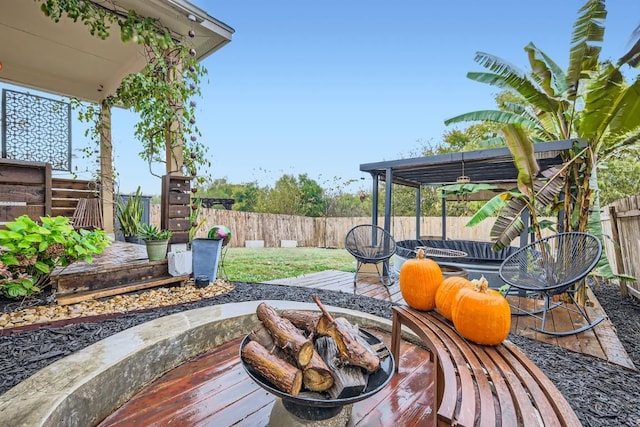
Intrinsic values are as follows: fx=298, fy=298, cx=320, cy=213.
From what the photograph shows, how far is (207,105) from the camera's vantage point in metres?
3.88

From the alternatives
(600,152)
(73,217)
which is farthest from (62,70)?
(600,152)

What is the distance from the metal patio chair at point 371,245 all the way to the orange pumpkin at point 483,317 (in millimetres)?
2967

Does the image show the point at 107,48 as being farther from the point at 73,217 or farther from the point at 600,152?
the point at 600,152

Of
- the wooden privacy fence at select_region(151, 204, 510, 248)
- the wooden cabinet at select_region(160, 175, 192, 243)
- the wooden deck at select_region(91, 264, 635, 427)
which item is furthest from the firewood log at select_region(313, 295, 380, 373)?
the wooden privacy fence at select_region(151, 204, 510, 248)

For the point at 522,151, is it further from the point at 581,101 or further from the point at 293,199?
the point at 293,199

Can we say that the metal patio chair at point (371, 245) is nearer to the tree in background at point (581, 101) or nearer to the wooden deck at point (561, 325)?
the wooden deck at point (561, 325)

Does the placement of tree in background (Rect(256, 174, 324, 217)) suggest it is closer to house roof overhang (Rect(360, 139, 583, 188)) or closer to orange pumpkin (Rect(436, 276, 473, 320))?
house roof overhang (Rect(360, 139, 583, 188))

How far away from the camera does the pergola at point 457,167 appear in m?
3.72

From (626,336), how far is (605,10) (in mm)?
3170

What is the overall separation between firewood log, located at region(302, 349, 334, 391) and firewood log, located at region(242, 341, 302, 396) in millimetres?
24

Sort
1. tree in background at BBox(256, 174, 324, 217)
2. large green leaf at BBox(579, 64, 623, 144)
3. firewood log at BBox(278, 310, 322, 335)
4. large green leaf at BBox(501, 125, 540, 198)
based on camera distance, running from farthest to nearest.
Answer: tree in background at BBox(256, 174, 324, 217)
large green leaf at BBox(501, 125, 540, 198)
large green leaf at BBox(579, 64, 623, 144)
firewood log at BBox(278, 310, 322, 335)

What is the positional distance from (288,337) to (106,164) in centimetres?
602

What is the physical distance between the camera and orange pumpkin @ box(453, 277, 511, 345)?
4.33ft

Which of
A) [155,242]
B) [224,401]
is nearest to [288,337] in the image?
[224,401]
